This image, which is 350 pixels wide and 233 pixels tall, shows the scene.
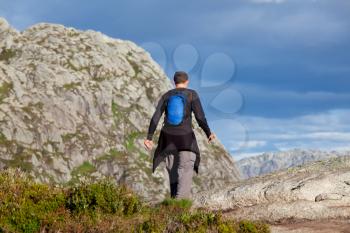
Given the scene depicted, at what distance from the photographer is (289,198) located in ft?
52.5

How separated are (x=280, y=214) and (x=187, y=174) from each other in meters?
3.08

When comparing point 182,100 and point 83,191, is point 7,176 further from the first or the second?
point 182,100

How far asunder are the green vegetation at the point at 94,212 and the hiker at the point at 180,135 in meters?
0.96

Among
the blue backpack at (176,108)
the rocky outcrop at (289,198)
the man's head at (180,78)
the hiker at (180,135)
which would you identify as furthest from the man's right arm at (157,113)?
Result: the rocky outcrop at (289,198)

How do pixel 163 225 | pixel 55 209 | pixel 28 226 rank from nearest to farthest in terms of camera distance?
pixel 163 225 < pixel 28 226 < pixel 55 209

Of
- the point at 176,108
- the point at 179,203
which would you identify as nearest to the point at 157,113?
the point at 176,108

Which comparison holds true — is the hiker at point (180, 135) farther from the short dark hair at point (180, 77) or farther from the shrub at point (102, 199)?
the shrub at point (102, 199)

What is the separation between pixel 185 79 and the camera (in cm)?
1488

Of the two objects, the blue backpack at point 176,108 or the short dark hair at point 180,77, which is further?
the short dark hair at point 180,77

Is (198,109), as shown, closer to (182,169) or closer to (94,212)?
(182,169)

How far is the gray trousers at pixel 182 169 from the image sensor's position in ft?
47.9

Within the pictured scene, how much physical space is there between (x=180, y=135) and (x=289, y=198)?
170 inches

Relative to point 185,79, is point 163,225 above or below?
below

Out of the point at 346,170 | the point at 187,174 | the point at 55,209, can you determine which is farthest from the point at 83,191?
the point at 346,170
